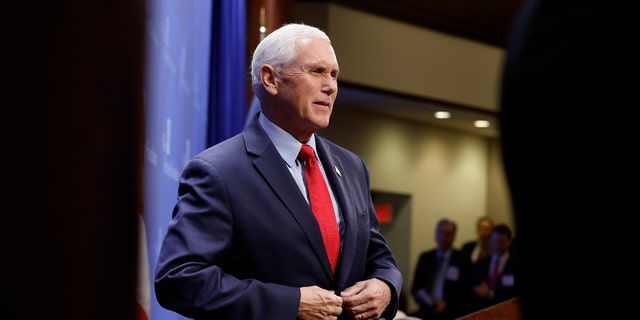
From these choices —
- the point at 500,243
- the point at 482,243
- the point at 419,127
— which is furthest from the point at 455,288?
the point at 419,127

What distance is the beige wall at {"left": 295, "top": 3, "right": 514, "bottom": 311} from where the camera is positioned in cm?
934

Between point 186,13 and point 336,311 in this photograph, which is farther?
point 186,13

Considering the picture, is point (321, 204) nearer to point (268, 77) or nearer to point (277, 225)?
point (277, 225)

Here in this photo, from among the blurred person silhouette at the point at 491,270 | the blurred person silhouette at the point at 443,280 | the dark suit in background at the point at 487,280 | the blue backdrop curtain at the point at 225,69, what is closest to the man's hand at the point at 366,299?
the blue backdrop curtain at the point at 225,69

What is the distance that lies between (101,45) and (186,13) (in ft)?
9.85

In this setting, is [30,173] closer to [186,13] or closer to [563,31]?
[563,31]

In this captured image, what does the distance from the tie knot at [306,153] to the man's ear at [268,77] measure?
17 centimetres

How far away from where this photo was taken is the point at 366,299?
1939 millimetres

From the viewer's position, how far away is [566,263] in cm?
70

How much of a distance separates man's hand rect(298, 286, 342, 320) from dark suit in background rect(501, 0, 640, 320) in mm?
1142

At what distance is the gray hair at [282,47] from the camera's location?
2.06m

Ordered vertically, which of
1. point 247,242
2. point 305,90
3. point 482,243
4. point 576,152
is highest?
point 305,90

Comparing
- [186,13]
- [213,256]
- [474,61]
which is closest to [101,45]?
[213,256]

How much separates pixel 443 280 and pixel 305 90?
6.61m
